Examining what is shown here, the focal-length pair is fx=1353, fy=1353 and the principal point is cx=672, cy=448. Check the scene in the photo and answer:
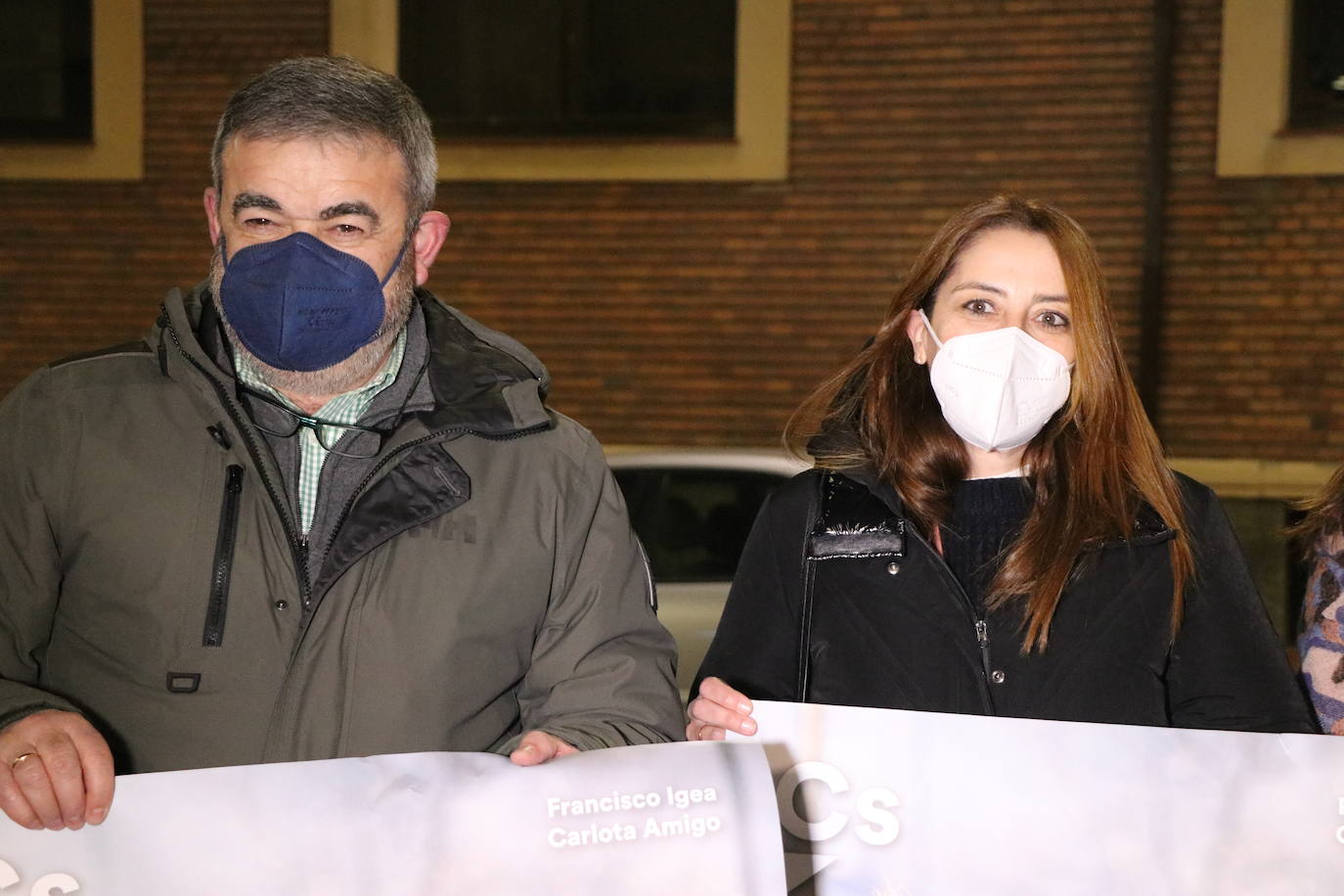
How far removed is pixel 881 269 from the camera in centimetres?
875

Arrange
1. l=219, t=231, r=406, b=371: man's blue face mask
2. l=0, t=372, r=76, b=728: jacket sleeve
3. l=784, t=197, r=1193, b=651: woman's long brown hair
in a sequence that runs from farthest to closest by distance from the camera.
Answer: l=784, t=197, r=1193, b=651: woman's long brown hair
l=219, t=231, r=406, b=371: man's blue face mask
l=0, t=372, r=76, b=728: jacket sleeve

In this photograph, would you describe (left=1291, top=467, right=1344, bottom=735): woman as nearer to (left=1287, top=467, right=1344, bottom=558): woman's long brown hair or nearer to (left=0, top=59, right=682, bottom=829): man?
(left=1287, top=467, right=1344, bottom=558): woman's long brown hair

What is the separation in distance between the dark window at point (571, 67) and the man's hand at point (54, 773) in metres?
7.66

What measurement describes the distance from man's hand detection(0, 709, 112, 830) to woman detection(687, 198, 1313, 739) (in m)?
0.91

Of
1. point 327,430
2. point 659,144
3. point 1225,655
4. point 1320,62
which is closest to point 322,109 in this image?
point 327,430

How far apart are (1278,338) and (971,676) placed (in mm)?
6934

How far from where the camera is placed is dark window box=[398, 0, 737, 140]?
353 inches

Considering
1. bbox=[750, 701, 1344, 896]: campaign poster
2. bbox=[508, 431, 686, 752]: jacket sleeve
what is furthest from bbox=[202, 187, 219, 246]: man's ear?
bbox=[750, 701, 1344, 896]: campaign poster

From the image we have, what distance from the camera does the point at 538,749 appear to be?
1907 millimetres

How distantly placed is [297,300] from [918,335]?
1.15m

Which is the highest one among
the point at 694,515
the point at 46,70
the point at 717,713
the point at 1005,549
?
the point at 46,70

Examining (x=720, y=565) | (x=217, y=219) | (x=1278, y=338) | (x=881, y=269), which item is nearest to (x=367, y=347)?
(x=217, y=219)

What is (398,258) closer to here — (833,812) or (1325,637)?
(833,812)

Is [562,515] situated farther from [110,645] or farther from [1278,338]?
[1278,338]
